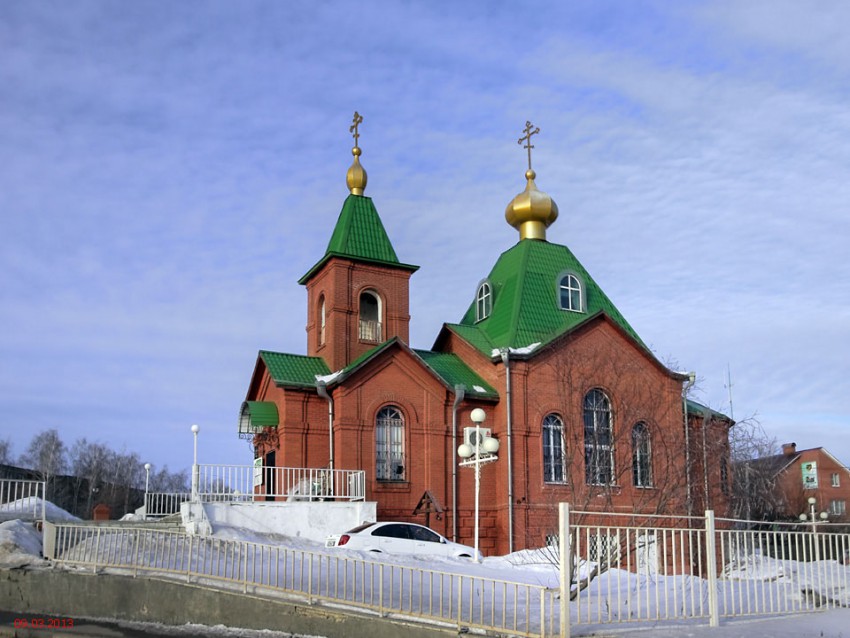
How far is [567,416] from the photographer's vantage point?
24.0 m

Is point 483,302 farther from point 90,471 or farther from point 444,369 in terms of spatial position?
point 90,471

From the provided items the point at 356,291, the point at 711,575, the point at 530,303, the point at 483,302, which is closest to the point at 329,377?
the point at 356,291

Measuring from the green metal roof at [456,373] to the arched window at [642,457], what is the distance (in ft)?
13.9

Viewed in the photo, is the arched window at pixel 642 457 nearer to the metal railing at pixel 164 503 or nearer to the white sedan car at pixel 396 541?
the white sedan car at pixel 396 541

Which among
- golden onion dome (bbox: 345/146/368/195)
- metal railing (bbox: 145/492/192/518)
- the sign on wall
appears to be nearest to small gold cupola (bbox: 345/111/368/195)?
golden onion dome (bbox: 345/146/368/195)

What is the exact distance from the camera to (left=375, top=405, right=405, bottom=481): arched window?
22.7 m

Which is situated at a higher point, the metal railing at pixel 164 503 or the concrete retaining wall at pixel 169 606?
the metal railing at pixel 164 503

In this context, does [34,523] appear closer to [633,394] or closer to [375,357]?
[375,357]

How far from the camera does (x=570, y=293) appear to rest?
26859mm

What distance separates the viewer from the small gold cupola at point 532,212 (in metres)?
28.3

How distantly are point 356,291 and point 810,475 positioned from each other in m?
40.4

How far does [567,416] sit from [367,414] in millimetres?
5453

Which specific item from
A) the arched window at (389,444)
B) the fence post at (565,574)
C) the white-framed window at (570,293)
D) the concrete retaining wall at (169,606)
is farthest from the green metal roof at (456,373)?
the fence post at (565,574)

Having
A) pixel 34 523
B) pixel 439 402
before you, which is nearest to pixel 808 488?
pixel 439 402
